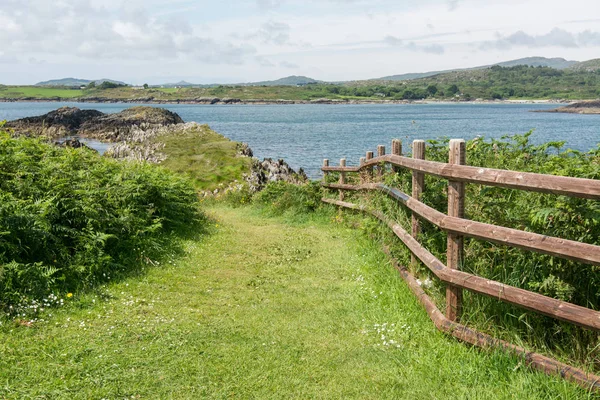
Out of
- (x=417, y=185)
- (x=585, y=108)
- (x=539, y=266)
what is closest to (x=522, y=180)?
(x=539, y=266)

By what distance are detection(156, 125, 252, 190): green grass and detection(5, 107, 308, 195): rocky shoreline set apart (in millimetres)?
506

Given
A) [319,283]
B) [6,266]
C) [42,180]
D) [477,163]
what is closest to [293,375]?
[319,283]

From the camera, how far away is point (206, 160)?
27.2 meters

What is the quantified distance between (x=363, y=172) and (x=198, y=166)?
14.4m

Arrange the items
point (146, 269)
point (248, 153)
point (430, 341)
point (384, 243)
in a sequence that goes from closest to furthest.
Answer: point (430, 341), point (146, 269), point (384, 243), point (248, 153)

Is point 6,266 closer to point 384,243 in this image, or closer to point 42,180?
point 42,180

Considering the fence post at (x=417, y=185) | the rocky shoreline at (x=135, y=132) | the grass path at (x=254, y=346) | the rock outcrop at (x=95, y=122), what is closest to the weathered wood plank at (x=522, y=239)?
the fence post at (x=417, y=185)

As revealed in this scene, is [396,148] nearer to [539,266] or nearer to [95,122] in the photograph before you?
[539,266]

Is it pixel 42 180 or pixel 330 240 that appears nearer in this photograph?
pixel 42 180

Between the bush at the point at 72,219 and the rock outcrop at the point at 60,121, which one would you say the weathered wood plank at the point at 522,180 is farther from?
the rock outcrop at the point at 60,121

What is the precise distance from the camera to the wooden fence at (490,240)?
4.54 meters

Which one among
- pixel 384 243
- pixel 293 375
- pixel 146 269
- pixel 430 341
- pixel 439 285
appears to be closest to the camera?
pixel 293 375

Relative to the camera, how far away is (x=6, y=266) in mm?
6996

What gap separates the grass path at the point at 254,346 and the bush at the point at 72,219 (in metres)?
0.55
